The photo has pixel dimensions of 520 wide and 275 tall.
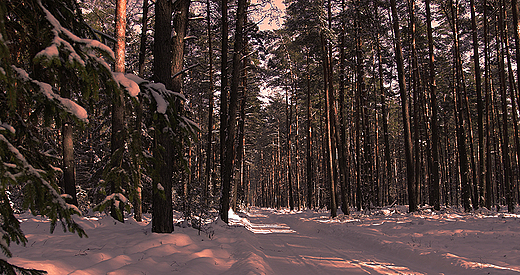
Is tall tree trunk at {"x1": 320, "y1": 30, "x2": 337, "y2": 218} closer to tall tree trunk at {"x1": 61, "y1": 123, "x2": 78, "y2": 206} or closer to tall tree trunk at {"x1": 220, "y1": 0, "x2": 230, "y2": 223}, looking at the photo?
tall tree trunk at {"x1": 220, "y1": 0, "x2": 230, "y2": 223}

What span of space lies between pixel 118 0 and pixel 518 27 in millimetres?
16126

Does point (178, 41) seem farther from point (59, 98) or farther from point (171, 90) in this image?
point (59, 98)

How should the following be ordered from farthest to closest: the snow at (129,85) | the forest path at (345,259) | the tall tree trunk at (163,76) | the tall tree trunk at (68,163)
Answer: the tall tree trunk at (68,163) < the tall tree trunk at (163,76) < the forest path at (345,259) < the snow at (129,85)

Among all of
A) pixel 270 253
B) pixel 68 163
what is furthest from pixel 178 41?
pixel 270 253

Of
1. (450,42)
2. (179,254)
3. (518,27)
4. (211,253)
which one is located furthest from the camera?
(450,42)

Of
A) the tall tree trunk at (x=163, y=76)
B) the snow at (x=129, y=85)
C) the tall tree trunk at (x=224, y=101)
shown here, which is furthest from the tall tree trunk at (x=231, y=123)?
the snow at (x=129, y=85)

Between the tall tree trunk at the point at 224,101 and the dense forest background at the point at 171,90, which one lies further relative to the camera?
the tall tree trunk at the point at 224,101

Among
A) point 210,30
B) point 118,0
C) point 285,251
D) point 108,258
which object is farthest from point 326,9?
point 108,258

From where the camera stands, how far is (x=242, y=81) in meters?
22.9

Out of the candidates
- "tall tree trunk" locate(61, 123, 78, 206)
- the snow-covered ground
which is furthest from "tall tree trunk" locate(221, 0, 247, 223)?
"tall tree trunk" locate(61, 123, 78, 206)

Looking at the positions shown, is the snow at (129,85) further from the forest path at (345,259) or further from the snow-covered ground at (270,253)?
the forest path at (345,259)

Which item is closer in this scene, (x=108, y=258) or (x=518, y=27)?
(x=108, y=258)

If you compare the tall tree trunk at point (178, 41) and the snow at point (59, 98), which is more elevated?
the tall tree trunk at point (178, 41)

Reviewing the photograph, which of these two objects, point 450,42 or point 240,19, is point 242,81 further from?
point 450,42
